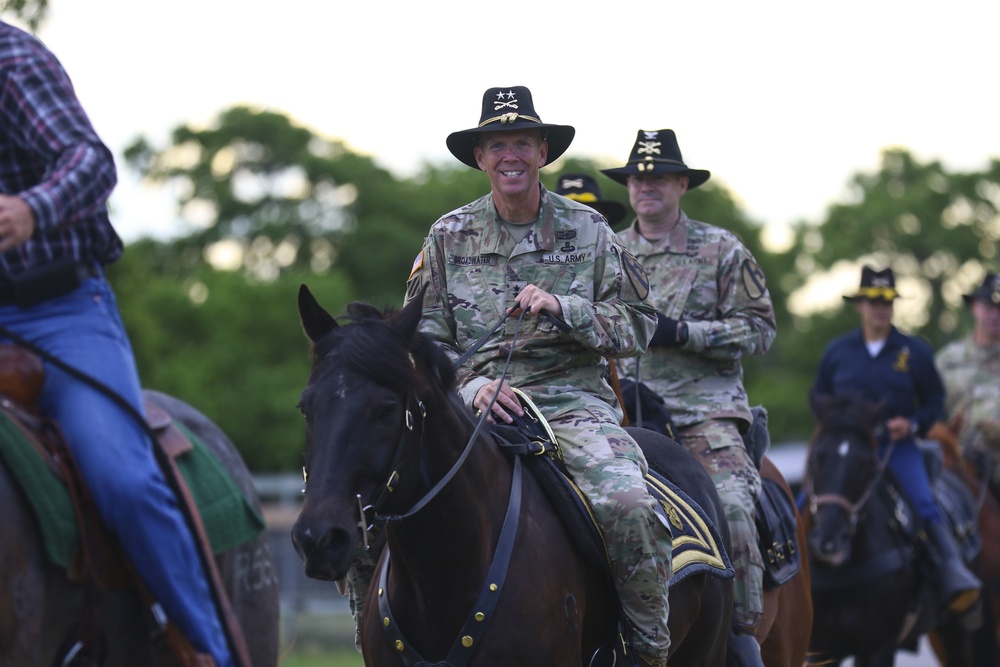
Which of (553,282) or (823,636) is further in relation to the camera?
(823,636)

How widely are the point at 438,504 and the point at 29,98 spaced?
2.24m

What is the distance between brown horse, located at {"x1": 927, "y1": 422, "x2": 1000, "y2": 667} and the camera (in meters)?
14.0

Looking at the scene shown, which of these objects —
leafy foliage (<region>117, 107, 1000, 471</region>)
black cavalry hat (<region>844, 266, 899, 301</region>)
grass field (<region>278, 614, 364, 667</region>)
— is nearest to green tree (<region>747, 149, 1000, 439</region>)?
leafy foliage (<region>117, 107, 1000, 471</region>)

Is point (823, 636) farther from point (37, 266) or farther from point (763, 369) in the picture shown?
point (763, 369)

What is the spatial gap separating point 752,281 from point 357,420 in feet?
14.0

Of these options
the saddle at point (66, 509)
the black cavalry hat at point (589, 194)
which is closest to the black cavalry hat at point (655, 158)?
the black cavalry hat at point (589, 194)

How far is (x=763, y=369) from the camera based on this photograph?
63.4 m

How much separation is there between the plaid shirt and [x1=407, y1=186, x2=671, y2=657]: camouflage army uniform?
2112 mm

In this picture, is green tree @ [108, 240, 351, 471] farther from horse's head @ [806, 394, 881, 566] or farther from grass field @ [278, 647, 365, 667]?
horse's head @ [806, 394, 881, 566]

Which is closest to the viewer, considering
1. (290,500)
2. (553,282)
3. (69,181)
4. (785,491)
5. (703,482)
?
(69,181)

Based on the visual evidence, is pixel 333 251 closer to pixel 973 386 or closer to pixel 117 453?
pixel 973 386

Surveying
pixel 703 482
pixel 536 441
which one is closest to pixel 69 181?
pixel 536 441

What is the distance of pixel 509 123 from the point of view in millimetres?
6820

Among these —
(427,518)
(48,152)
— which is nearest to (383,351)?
(427,518)
